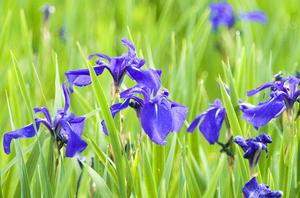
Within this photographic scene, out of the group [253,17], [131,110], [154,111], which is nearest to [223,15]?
[253,17]

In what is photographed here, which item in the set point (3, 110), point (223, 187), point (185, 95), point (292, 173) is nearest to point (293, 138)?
point (292, 173)

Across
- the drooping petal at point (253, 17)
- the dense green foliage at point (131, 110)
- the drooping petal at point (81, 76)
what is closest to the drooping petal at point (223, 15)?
the dense green foliage at point (131, 110)

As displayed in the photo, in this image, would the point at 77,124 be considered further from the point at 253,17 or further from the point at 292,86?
the point at 253,17

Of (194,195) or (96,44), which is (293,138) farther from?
(96,44)

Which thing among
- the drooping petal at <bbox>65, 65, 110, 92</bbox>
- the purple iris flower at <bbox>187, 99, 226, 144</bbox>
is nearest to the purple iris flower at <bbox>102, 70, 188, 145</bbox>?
the drooping petal at <bbox>65, 65, 110, 92</bbox>

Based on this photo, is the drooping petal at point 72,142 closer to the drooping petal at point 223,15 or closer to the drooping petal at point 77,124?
the drooping petal at point 77,124

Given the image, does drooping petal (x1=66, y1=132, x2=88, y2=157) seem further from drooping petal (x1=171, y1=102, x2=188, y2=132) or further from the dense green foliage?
drooping petal (x1=171, y1=102, x2=188, y2=132)

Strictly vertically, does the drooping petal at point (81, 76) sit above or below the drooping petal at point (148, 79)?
above
